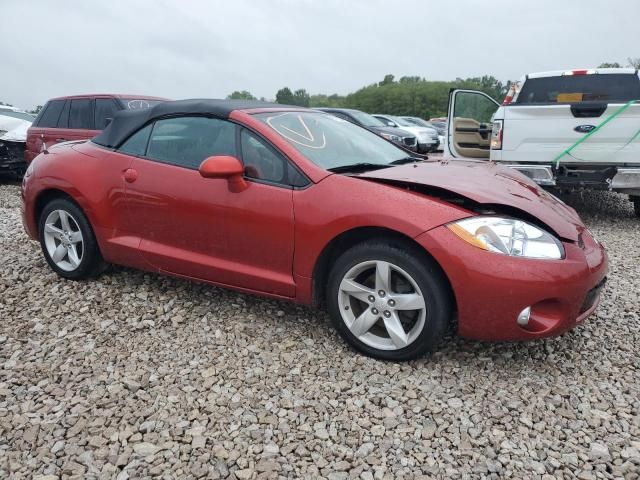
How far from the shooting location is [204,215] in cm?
311

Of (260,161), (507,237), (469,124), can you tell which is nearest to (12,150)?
(469,124)

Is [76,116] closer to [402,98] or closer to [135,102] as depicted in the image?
[135,102]

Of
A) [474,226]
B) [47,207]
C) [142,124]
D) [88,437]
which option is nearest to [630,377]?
[474,226]

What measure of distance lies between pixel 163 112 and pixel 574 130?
4.57 meters

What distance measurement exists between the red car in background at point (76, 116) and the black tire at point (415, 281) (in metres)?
5.87

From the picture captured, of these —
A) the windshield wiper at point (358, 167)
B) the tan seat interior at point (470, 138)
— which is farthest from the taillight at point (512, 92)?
the windshield wiper at point (358, 167)

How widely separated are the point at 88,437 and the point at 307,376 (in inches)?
42.6

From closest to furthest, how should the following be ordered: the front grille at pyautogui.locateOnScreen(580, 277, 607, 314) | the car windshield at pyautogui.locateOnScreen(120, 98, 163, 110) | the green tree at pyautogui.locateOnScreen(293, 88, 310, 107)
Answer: the front grille at pyautogui.locateOnScreen(580, 277, 607, 314)
the car windshield at pyautogui.locateOnScreen(120, 98, 163, 110)
the green tree at pyautogui.locateOnScreen(293, 88, 310, 107)

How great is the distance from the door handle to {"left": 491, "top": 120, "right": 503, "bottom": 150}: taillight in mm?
4360

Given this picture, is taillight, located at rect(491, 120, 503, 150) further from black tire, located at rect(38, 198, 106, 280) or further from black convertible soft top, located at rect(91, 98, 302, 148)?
black tire, located at rect(38, 198, 106, 280)

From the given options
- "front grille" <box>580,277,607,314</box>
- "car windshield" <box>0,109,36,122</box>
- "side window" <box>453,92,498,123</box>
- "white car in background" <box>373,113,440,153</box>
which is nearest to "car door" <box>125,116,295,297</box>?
"front grille" <box>580,277,607,314</box>

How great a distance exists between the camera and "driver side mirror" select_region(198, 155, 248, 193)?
2836mm

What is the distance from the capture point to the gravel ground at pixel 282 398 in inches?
83.2

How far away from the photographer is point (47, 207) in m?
3.89
